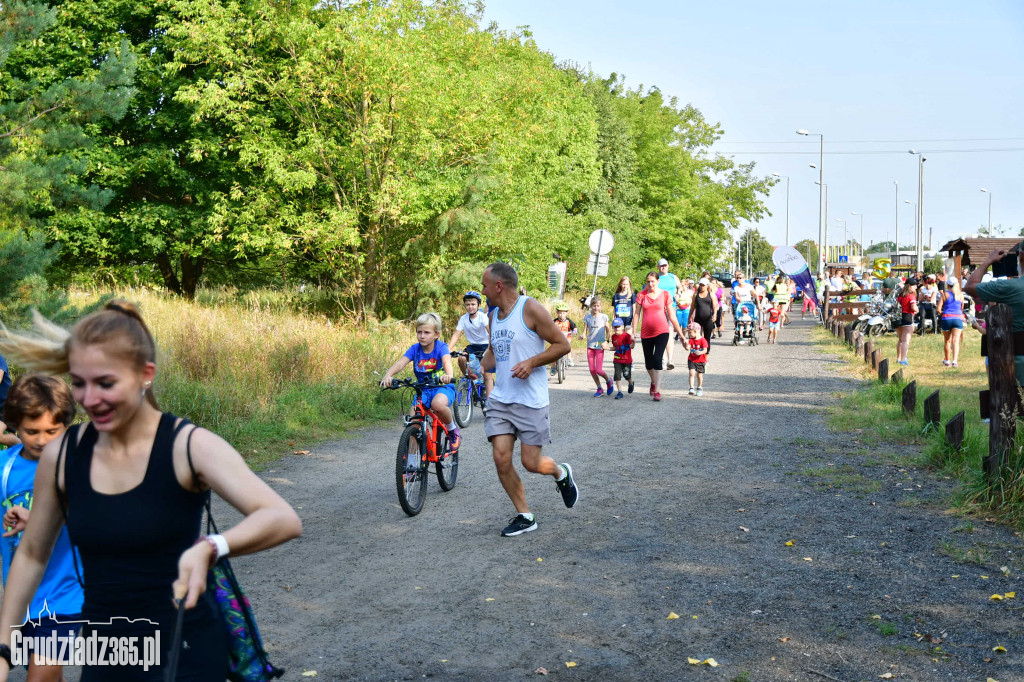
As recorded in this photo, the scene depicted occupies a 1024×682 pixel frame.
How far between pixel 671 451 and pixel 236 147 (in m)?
16.0

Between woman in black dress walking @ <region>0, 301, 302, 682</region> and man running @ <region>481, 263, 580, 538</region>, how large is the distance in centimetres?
479

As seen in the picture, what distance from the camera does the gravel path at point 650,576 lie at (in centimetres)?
487

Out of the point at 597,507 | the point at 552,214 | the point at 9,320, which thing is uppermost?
the point at 552,214

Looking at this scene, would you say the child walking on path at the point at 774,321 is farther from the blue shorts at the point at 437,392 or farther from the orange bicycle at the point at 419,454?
the blue shorts at the point at 437,392

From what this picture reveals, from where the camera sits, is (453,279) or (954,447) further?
(453,279)

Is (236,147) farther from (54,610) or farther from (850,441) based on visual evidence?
(54,610)

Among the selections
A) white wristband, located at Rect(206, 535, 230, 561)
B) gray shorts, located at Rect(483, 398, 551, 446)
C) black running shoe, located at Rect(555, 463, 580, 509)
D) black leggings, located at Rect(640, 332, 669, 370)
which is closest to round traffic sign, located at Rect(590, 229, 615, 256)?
black leggings, located at Rect(640, 332, 669, 370)

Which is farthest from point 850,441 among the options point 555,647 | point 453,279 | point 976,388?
point 453,279

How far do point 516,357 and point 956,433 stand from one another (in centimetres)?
482

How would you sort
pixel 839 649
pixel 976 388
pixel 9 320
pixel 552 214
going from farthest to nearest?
pixel 552 214, pixel 976 388, pixel 9 320, pixel 839 649

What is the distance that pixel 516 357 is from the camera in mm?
7359

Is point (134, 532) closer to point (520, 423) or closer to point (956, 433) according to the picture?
point (520, 423)

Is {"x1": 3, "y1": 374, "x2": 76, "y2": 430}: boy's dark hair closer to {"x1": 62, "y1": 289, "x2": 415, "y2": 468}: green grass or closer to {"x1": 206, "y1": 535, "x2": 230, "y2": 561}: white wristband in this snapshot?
{"x1": 206, "y1": 535, "x2": 230, "y2": 561}: white wristband

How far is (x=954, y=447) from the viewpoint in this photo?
9539 millimetres
